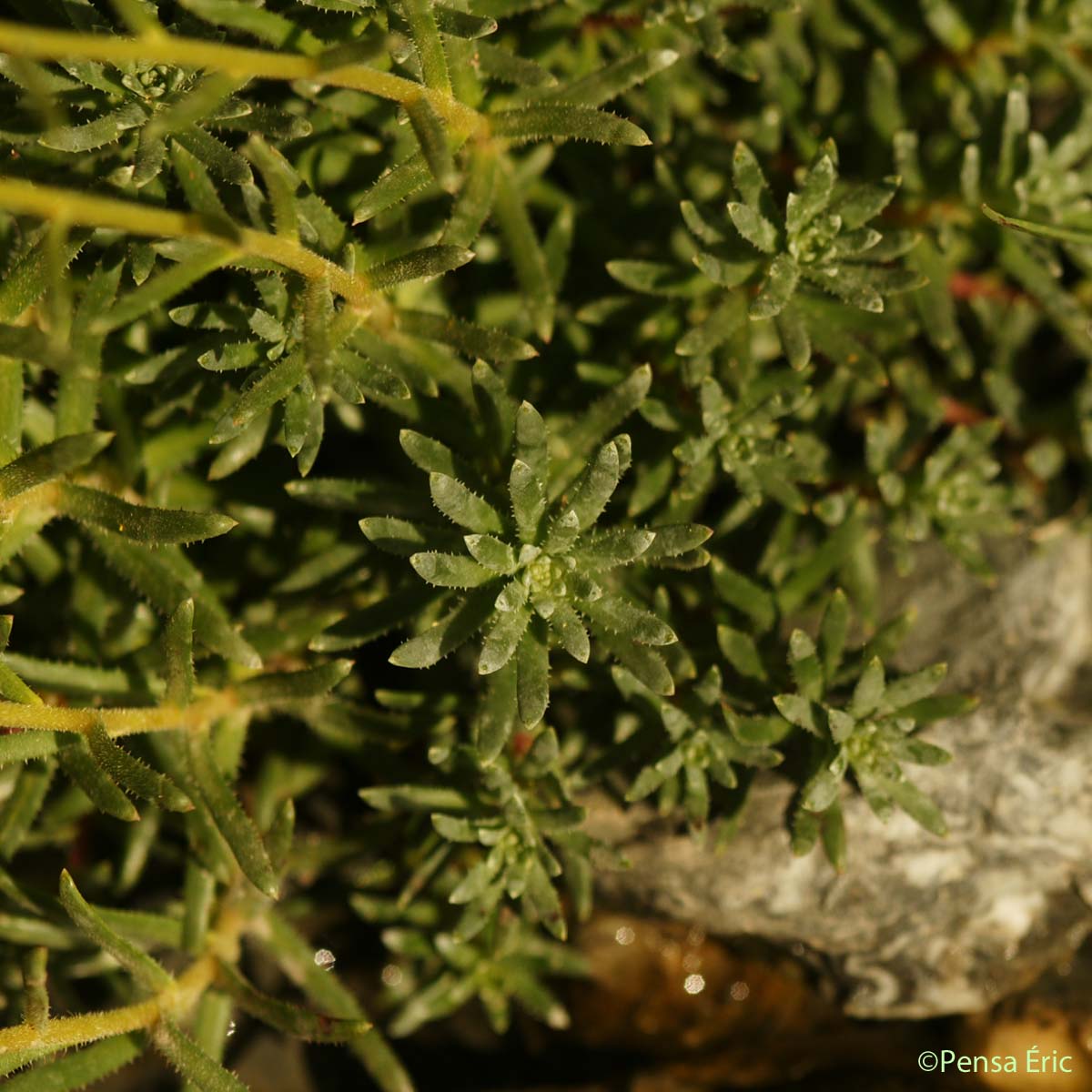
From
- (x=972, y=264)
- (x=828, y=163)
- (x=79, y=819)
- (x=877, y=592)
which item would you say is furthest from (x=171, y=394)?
(x=972, y=264)

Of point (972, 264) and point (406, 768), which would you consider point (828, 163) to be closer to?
point (972, 264)

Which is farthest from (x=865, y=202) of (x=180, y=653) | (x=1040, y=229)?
(x=180, y=653)

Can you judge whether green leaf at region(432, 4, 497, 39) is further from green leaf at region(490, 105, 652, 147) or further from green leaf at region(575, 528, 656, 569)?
green leaf at region(575, 528, 656, 569)

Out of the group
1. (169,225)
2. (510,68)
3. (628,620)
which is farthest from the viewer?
(510,68)

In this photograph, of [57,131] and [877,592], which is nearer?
[57,131]

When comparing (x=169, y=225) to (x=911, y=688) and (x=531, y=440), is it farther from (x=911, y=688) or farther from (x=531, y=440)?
(x=911, y=688)

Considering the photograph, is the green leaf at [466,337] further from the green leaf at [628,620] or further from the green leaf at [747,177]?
the green leaf at [747,177]

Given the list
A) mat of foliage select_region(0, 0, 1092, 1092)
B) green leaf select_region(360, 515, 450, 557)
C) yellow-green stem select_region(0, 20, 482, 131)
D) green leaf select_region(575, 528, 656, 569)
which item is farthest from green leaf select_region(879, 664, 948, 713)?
yellow-green stem select_region(0, 20, 482, 131)
